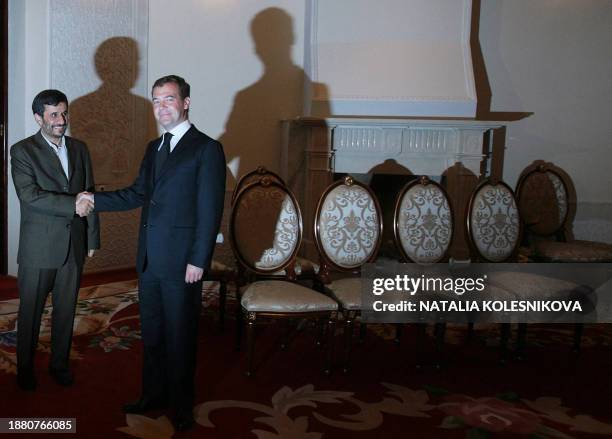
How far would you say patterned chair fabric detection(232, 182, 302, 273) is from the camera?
10.7 feet

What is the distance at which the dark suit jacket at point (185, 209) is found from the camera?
7.27 ft

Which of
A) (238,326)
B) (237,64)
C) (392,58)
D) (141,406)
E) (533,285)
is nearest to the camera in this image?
(141,406)

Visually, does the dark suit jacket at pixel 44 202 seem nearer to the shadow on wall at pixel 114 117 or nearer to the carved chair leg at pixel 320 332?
A: the carved chair leg at pixel 320 332

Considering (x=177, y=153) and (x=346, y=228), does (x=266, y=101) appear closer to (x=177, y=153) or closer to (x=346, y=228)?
(x=346, y=228)

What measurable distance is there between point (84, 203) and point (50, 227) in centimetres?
20

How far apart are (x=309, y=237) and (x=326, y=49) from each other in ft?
5.56

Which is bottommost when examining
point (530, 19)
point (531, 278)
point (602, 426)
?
point (602, 426)

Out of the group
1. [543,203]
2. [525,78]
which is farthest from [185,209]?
[525,78]

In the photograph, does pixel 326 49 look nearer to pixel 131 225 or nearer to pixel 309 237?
pixel 309 237

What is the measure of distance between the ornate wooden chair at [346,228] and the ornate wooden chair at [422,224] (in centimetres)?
16

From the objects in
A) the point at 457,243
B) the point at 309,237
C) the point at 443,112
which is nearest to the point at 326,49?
the point at 443,112

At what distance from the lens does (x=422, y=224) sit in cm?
344

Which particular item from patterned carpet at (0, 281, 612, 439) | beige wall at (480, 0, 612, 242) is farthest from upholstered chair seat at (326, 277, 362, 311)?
beige wall at (480, 0, 612, 242)

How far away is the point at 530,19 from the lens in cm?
550
